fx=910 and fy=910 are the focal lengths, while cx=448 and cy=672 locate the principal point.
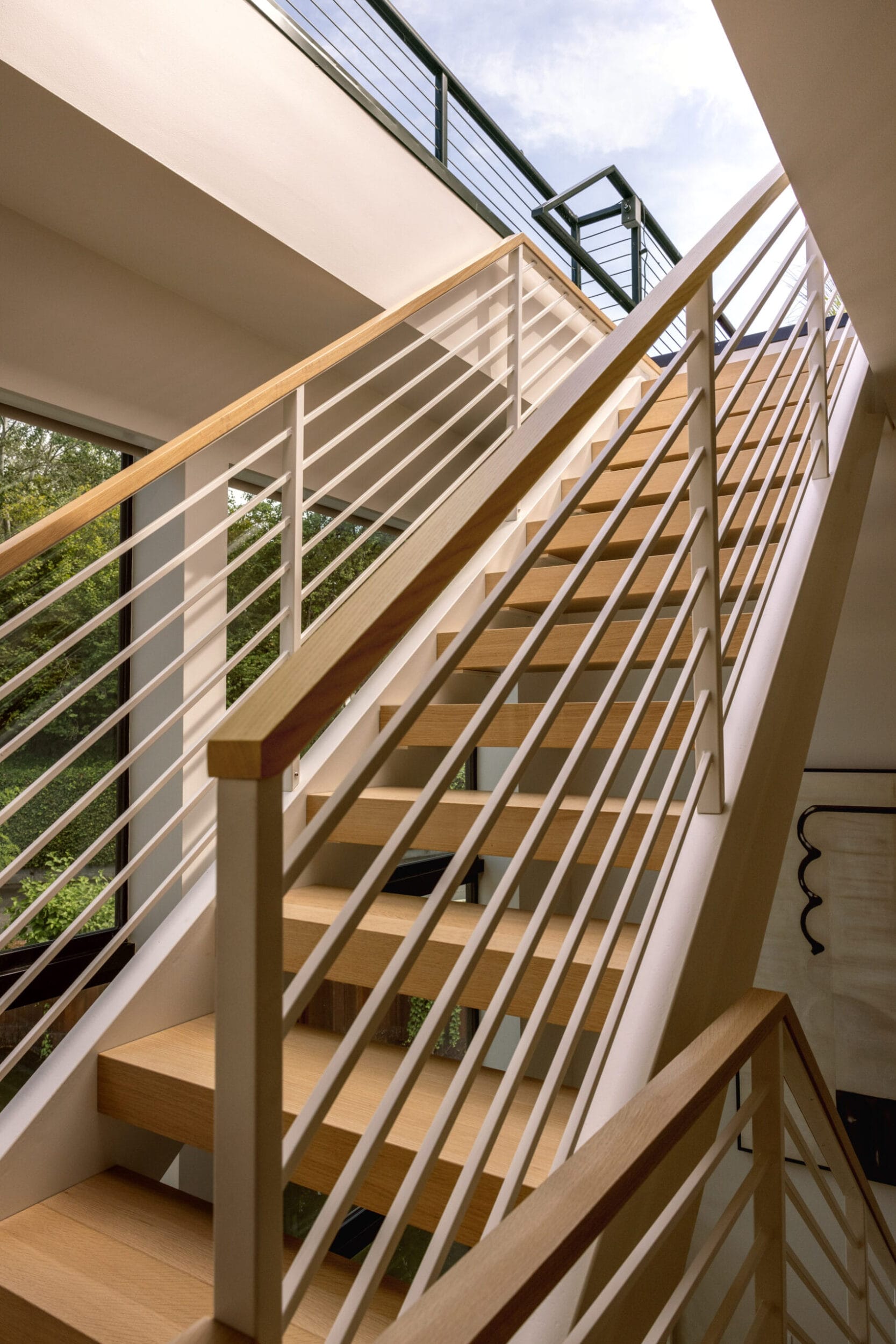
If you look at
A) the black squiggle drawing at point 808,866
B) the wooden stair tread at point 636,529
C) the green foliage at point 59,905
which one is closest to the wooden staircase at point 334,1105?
the wooden stair tread at point 636,529

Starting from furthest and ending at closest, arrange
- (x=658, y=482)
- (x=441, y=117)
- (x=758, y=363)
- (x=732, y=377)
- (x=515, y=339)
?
(x=732, y=377), (x=441, y=117), (x=515, y=339), (x=658, y=482), (x=758, y=363)

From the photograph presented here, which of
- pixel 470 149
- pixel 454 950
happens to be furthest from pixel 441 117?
pixel 454 950

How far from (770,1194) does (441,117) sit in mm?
3475

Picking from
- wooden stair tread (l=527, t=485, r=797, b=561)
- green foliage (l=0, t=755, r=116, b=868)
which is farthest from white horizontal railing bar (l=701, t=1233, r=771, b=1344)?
green foliage (l=0, t=755, r=116, b=868)

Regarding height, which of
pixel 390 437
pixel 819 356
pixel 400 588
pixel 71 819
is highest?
pixel 819 356

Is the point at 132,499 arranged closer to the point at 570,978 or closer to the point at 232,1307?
the point at 570,978

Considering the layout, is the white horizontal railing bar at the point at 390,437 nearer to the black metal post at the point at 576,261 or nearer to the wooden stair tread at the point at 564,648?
the wooden stair tread at the point at 564,648

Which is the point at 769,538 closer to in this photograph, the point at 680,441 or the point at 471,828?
the point at 471,828

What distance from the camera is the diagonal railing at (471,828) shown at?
550 mm

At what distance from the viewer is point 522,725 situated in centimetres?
220

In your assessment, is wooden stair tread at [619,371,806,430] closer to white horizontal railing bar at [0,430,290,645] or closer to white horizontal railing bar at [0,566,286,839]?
white horizontal railing bar at [0,430,290,645]

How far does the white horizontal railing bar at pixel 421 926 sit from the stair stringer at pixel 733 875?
41cm

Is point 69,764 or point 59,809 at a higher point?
point 69,764

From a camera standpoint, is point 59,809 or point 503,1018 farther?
point 59,809
